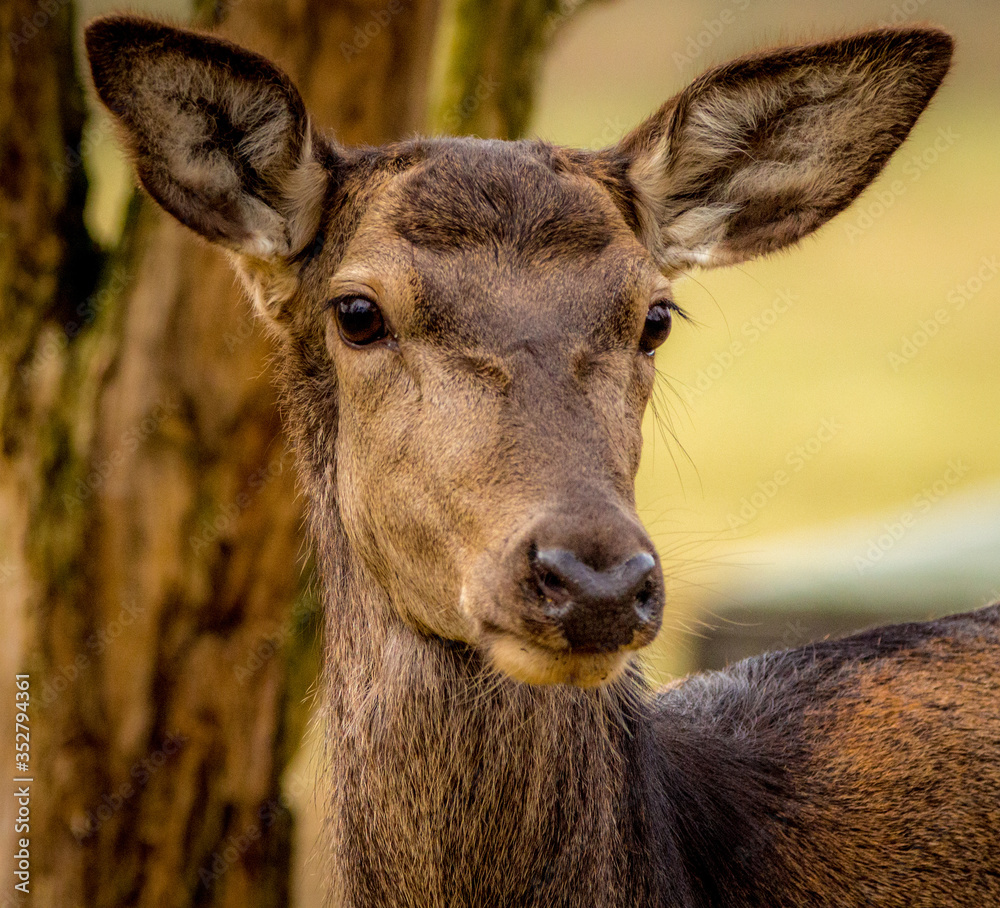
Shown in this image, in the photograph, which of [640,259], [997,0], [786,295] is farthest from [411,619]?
[997,0]

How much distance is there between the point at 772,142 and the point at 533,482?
2.16 metres

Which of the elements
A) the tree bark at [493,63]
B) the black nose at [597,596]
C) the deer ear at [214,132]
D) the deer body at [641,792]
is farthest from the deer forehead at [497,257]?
the tree bark at [493,63]

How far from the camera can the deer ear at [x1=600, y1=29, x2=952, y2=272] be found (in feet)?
15.1

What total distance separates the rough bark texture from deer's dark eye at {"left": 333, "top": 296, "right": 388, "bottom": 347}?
9.43 feet

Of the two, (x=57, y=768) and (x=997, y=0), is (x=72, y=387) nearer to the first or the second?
(x=57, y=768)

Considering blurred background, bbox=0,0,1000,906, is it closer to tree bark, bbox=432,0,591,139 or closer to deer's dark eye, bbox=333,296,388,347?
tree bark, bbox=432,0,591,139

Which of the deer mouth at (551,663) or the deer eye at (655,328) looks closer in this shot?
the deer mouth at (551,663)

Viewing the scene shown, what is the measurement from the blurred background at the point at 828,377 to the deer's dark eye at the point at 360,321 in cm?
381

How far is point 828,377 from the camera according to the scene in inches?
910

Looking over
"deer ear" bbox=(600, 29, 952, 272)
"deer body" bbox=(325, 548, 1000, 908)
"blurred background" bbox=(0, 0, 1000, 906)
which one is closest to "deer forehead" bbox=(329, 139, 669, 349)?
"deer ear" bbox=(600, 29, 952, 272)

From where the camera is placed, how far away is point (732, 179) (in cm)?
497

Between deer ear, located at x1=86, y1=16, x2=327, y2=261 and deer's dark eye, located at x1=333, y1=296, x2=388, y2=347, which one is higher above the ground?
deer ear, located at x1=86, y1=16, x2=327, y2=261

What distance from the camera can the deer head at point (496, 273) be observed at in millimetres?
3496

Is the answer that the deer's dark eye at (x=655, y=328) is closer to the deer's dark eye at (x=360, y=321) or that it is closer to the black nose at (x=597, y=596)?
the deer's dark eye at (x=360, y=321)
